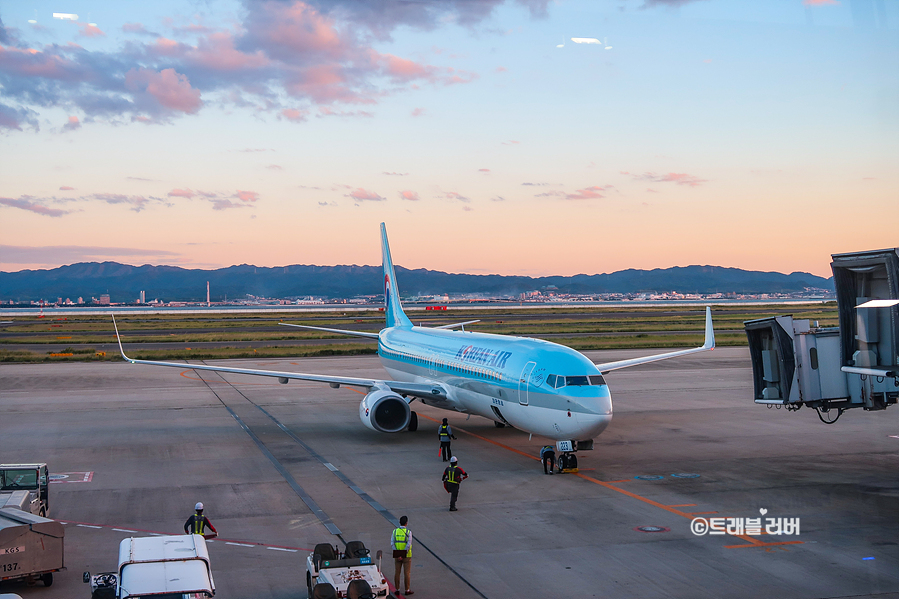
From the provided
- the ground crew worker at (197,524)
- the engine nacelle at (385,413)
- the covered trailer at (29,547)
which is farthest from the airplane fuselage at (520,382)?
the covered trailer at (29,547)

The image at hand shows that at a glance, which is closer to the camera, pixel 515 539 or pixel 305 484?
pixel 515 539

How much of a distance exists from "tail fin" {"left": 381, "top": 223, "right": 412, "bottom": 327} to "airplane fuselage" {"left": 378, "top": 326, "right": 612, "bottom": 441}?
8.66 metres

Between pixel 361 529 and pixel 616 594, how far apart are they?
6.68m

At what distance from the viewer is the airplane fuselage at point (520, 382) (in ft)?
74.9

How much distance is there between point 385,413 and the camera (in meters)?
29.8

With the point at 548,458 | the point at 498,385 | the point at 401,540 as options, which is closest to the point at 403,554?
the point at 401,540

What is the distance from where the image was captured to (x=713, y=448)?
28266 millimetres

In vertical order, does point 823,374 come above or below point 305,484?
above

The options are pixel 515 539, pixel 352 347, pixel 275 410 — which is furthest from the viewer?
pixel 352 347

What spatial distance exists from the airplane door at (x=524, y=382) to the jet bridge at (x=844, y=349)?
6.87 metres

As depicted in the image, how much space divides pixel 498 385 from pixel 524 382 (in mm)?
1784

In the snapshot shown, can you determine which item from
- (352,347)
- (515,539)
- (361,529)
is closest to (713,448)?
(515,539)

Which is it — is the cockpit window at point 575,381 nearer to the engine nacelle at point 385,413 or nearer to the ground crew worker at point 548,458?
the ground crew worker at point 548,458

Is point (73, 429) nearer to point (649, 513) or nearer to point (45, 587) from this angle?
point (45, 587)
